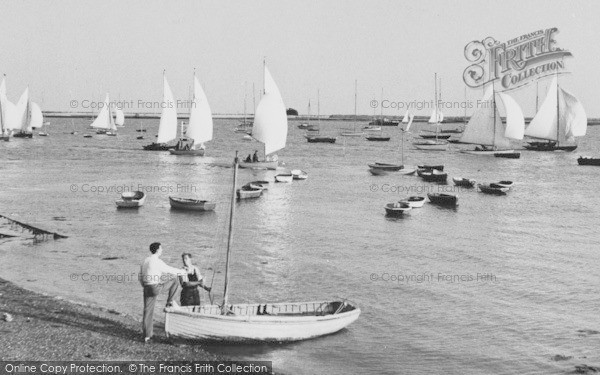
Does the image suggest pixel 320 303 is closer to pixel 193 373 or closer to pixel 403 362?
pixel 403 362

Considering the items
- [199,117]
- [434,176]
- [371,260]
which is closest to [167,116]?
[199,117]

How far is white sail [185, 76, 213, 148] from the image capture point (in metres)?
98.0

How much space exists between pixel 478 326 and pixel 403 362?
547 centimetres

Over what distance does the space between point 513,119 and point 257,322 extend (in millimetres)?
104836

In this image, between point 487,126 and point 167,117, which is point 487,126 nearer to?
point 487,126

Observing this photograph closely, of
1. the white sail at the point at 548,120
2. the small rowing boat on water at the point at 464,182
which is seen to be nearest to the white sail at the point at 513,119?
the white sail at the point at 548,120

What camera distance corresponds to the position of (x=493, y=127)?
115 metres

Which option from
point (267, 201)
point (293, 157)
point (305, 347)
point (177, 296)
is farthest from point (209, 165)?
point (305, 347)

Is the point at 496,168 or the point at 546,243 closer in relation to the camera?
the point at 546,243

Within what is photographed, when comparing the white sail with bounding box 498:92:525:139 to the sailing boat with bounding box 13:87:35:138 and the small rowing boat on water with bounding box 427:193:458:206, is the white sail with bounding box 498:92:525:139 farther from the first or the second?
the sailing boat with bounding box 13:87:35:138

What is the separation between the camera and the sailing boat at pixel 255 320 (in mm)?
21188

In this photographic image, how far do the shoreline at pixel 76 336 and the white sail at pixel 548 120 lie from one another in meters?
114

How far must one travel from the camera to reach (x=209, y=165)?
338 ft

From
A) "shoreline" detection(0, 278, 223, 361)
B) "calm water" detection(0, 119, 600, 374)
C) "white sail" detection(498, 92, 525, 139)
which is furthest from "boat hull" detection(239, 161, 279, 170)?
"shoreline" detection(0, 278, 223, 361)
